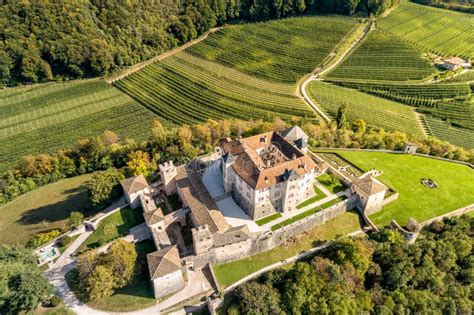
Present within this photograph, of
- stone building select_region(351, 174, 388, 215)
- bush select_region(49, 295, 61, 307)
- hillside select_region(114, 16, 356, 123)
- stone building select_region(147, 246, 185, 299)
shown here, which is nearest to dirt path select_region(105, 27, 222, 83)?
hillside select_region(114, 16, 356, 123)

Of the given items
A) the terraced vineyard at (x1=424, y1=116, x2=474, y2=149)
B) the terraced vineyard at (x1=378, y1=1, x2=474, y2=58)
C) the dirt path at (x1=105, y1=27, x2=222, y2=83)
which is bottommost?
the terraced vineyard at (x1=424, y1=116, x2=474, y2=149)

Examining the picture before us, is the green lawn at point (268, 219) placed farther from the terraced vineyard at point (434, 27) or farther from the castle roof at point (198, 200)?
the terraced vineyard at point (434, 27)

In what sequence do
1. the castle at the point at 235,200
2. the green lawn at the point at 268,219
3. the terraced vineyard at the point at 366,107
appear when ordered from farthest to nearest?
the terraced vineyard at the point at 366,107, the green lawn at the point at 268,219, the castle at the point at 235,200

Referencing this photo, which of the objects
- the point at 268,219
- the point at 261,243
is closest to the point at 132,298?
the point at 261,243

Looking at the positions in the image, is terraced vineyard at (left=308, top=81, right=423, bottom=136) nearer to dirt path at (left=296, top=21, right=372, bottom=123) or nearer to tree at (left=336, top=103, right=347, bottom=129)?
dirt path at (left=296, top=21, right=372, bottom=123)

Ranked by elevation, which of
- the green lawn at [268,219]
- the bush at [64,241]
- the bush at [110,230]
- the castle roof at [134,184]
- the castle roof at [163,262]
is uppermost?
the castle roof at [134,184]

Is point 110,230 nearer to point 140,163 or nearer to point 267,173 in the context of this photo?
point 140,163

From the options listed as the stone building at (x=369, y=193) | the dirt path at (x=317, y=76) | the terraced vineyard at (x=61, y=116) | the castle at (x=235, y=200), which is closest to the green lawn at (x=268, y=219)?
the castle at (x=235, y=200)
